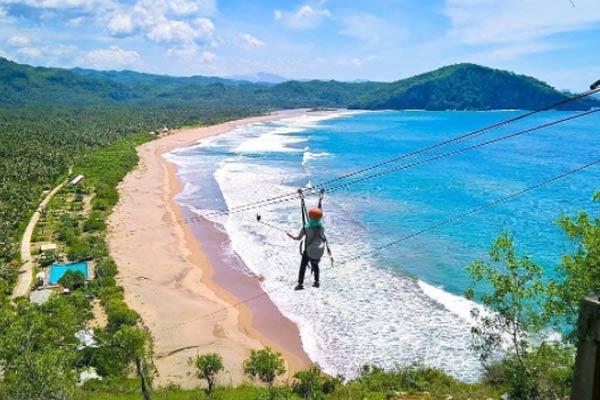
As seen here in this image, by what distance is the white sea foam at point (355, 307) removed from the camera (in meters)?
32.5

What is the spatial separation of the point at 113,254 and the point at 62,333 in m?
20.7

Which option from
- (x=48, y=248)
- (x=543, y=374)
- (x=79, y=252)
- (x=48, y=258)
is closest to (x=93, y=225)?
(x=48, y=248)

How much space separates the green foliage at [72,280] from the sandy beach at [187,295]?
3052mm

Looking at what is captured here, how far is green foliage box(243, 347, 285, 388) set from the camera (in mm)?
28453

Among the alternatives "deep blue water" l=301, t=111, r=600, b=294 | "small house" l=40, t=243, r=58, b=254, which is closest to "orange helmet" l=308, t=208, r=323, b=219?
"deep blue water" l=301, t=111, r=600, b=294

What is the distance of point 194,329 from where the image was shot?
3634 cm

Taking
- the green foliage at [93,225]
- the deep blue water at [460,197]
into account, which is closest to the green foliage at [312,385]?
the deep blue water at [460,197]

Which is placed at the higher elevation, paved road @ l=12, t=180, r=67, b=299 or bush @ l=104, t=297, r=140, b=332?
bush @ l=104, t=297, r=140, b=332

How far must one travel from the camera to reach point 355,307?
3869 cm

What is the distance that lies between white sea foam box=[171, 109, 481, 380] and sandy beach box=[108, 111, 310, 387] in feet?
5.25

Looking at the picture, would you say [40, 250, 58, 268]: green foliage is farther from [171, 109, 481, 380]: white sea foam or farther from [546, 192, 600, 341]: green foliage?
[546, 192, 600, 341]: green foliage

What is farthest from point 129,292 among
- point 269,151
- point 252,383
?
point 269,151

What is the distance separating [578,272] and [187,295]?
30903 millimetres

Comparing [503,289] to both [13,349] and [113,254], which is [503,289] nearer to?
[13,349]
